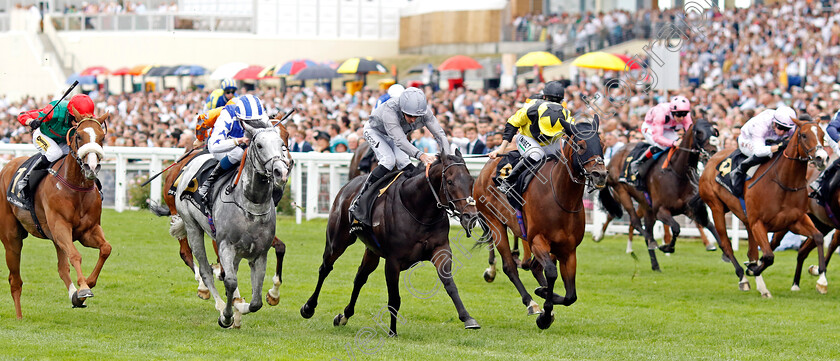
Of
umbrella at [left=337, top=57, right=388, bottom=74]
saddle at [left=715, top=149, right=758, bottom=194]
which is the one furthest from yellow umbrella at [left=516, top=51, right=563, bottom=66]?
saddle at [left=715, top=149, right=758, bottom=194]

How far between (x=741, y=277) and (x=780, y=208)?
0.96 meters

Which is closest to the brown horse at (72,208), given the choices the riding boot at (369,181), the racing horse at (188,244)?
the racing horse at (188,244)

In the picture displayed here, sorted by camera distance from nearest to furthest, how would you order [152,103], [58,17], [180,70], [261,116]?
[261,116], [152,103], [180,70], [58,17]

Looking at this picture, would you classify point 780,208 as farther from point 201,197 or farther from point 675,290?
point 201,197

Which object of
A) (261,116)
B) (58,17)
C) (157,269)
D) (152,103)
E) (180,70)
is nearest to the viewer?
(261,116)

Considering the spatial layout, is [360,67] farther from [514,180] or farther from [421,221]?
[421,221]

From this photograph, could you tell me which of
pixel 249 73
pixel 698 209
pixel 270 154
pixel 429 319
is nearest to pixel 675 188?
pixel 698 209

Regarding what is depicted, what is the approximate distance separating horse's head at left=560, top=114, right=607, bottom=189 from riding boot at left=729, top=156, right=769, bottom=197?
310cm

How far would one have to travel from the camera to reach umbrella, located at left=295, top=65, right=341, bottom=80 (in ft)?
89.1

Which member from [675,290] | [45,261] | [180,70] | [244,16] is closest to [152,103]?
[180,70]

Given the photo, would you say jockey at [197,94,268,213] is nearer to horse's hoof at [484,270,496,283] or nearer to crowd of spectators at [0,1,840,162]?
horse's hoof at [484,270,496,283]

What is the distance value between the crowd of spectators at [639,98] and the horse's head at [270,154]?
657cm

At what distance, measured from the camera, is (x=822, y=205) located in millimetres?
10891

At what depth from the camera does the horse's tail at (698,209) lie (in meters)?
12.6
